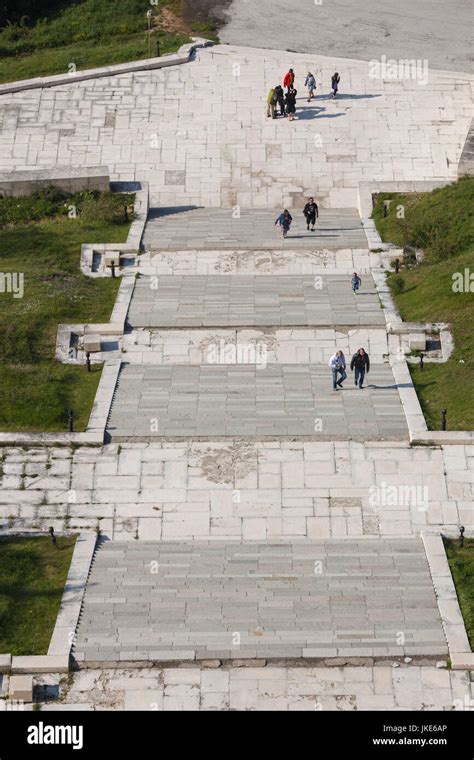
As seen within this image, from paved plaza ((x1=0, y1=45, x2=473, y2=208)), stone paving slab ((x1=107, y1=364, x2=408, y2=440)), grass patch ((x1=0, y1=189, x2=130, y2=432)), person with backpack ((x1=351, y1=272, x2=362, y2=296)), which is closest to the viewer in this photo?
stone paving slab ((x1=107, y1=364, x2=408, y2=440))

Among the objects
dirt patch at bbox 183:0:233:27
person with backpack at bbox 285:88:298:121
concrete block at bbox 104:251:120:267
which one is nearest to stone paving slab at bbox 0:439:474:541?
concrete block at bbox 104:251:120:267

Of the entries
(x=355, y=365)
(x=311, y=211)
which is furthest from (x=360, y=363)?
(x=311, y=211)

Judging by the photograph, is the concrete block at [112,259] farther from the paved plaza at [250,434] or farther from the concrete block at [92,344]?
the concrete block at [92,344]

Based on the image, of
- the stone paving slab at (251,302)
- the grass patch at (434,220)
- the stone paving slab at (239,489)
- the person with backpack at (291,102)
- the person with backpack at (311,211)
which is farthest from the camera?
the person with backpack at (291,102)

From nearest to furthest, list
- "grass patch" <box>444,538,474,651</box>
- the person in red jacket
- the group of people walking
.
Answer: "grass patch" <box>444,538,474,651</box>
the group of people walking
the person in red jacket

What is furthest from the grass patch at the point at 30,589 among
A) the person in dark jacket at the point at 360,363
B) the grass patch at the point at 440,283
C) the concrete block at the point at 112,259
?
the concrete block at the point at 112,259

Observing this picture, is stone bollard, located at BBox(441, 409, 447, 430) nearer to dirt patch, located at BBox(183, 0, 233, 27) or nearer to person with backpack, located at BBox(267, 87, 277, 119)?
person with backpack, located at BBox(267, 87, 277, 119)

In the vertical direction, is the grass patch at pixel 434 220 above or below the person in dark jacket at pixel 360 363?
above
